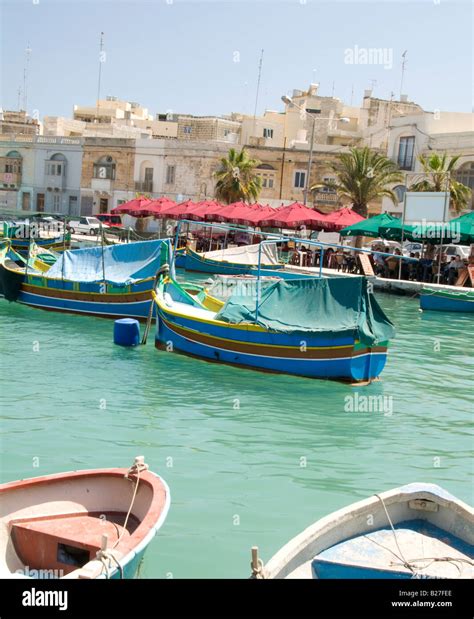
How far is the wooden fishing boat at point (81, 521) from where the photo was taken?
7.04m

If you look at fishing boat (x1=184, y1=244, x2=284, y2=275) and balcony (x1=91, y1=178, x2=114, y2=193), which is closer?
fishing boat (x1=184, y1=244, x2=284, y2=275)

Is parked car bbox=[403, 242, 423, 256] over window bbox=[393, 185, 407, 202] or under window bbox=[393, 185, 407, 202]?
under

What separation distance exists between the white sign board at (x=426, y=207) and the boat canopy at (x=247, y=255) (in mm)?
6820

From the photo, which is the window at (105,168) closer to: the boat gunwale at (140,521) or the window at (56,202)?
the window at (56,202)

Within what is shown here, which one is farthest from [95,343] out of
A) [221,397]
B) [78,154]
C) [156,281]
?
[78,154]

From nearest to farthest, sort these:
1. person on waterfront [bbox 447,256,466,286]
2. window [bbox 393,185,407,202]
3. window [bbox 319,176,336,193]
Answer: person on waterfront [bbox 447,256,466,286]
window [bbox 393,185,407,202]
window [bbox 319,176,336,193]

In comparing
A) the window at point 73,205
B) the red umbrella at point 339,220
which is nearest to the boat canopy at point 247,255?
the red umbrella at point 339,220

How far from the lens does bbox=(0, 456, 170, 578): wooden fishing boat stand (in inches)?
277

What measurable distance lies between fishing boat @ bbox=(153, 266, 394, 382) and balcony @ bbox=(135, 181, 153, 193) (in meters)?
45.7

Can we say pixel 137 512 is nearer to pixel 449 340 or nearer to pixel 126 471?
pixel 126 471

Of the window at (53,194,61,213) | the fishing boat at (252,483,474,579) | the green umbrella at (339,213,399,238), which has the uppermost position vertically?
the green umbrella at (339,213,399,238)

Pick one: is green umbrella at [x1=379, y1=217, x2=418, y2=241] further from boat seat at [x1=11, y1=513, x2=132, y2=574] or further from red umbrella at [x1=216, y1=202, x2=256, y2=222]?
boat seat at [x1=11, y1=513, x2=132, y2=574]

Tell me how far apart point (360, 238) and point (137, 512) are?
34.8 meters

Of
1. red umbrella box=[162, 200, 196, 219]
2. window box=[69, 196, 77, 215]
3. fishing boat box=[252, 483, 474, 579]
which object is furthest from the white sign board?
window box=[69, 196, 77, 215]
